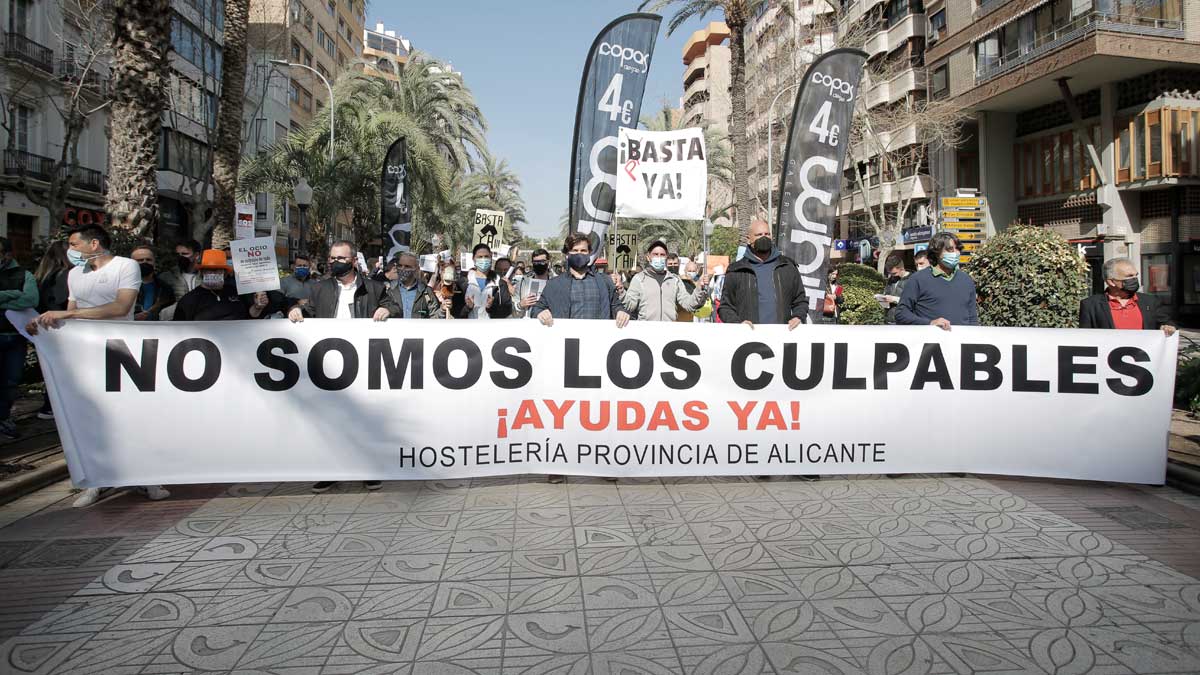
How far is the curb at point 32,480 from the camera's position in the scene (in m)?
5.61

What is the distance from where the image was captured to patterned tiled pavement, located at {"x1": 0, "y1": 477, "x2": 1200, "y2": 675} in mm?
3271

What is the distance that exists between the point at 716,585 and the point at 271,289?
439cm

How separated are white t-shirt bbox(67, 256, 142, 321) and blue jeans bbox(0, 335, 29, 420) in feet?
6.16

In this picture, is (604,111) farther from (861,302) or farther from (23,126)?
(23,126)

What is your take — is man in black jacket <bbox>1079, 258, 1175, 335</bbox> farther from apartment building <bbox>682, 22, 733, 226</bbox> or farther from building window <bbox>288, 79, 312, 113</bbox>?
apartment building <bbox>682, 22, 733, 226</bbox>

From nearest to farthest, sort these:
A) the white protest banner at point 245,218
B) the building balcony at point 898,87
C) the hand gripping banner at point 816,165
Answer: the hand gripping banner at point 816,165 → the white protest banner at point 245,218 → the building balcony at point 898,87

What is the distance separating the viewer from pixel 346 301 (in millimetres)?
6660

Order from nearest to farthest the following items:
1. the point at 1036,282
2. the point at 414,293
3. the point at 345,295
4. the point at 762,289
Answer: the point at 762,289, the point at 345,295, the point at 414,293, the point at 1036,282

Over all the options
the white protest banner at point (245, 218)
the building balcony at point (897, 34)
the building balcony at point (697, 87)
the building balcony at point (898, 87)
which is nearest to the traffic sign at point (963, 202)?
the white protest banner at point (245, 218)

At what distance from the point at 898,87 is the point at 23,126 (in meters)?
41.9

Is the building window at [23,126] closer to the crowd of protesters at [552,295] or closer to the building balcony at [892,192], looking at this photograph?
the crowd of protesters at [552,295]

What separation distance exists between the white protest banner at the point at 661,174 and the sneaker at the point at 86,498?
243 inches

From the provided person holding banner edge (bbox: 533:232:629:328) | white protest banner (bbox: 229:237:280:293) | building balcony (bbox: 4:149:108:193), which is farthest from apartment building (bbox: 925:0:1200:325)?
building balcony (bbox: 4:149:108:193)

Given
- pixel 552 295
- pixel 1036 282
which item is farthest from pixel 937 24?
pixel 552 295
